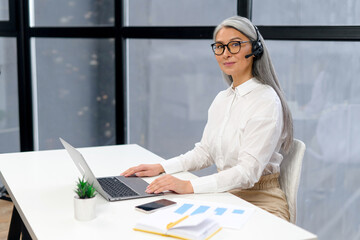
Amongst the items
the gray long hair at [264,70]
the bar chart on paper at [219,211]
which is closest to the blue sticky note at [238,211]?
the bar chart on paper at [219,211]

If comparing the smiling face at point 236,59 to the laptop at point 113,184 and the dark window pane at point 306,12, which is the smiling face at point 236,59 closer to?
the laptop at point 113,184

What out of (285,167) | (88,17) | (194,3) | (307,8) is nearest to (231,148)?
(285,167)

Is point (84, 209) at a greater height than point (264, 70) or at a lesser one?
lesser

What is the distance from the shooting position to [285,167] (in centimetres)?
206

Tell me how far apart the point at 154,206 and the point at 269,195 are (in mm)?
608

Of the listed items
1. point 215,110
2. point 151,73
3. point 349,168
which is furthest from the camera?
point 151,73

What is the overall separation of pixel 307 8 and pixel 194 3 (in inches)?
38.4

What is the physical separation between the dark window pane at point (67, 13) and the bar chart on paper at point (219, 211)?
285 centimetres

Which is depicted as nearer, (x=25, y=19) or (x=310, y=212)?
(x=310, y=212)

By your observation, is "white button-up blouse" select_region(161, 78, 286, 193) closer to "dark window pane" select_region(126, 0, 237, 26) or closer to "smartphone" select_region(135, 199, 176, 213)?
"smartphone" select_region(135, 199, 176, 213)

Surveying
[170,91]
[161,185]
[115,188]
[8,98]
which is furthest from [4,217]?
[161,185]

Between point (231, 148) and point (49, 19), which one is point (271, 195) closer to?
point (231, 148)

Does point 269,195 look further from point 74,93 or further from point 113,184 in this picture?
point 74,93

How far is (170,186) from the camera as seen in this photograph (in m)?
1.76
